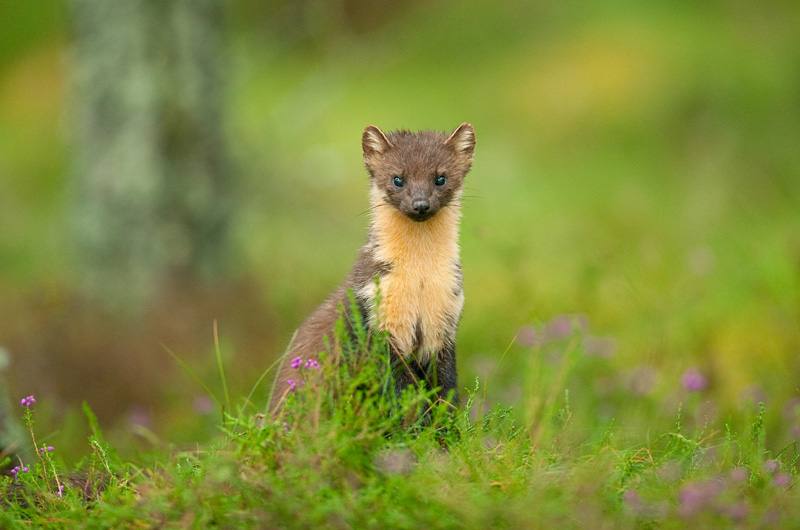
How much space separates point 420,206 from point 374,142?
1.80ft

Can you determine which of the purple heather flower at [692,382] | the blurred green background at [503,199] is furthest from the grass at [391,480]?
the purple heather flower at [692,382]

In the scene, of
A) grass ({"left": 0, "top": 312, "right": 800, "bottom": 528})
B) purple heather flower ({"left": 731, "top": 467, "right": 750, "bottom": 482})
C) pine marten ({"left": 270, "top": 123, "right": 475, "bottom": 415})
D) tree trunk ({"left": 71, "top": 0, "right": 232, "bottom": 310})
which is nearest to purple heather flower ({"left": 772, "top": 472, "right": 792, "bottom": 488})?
grass ({"left": 0, "top": 312, "right": 800, "bottom": 528})

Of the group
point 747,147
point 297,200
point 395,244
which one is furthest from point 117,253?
point 747,147

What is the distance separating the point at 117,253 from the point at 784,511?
294 inches

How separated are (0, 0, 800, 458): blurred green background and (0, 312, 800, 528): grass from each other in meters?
1.35

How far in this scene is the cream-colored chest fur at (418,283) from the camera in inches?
176

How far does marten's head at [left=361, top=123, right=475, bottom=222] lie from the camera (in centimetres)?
459

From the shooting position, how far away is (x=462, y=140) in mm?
4820

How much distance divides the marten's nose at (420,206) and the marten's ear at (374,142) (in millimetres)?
446

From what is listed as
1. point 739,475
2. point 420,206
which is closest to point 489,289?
point 420,206

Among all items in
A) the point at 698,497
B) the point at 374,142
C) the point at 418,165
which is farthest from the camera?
the point at 374,142

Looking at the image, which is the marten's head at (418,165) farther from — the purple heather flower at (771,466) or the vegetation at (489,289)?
the purple heather flower at (771,466)

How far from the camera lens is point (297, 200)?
524 inches

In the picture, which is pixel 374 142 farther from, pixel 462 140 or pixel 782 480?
pixel 782 480
